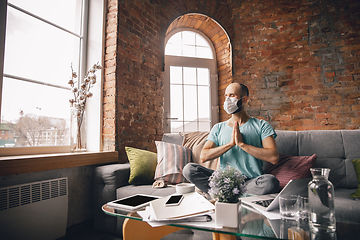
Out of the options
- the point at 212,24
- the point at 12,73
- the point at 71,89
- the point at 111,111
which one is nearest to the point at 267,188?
the point at 111,111

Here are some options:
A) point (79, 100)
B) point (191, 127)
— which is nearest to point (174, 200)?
point (79, 100)

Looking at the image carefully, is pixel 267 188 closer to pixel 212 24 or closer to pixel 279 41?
pixel 279 41

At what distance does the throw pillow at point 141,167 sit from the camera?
209 cm

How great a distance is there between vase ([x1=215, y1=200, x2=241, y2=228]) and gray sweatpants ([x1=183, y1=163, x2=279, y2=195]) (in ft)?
2.29

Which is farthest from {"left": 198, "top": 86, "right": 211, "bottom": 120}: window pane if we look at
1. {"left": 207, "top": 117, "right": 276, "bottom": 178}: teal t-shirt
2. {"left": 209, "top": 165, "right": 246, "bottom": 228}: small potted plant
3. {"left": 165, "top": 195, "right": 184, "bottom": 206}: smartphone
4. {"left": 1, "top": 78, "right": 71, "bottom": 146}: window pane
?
{"left": 209, "top": 165, "right": 246, "bottom": 228}: small potted plant

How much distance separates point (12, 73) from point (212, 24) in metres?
2.82

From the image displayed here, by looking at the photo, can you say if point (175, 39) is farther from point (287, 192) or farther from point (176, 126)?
point (287, 192)

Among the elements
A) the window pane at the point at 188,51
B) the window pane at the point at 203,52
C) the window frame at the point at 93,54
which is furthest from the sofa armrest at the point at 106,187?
the window pane at the point at 203,52

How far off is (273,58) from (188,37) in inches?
53.8

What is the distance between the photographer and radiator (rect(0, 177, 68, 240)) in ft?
5.28

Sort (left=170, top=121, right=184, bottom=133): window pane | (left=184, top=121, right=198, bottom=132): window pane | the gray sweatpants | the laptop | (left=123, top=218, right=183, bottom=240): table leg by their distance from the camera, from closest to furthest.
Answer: the laptop, (left=123, top=218, right=183, bottom=240): table leg, the gray sweatpants, (left=170, top=121, right=184, bottom=133): window pane, (left=184, top=121, right=198, bottom=132): window pane

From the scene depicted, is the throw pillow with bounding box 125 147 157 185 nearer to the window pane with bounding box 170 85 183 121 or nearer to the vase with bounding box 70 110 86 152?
the vase with bounding box 70 110 86 152

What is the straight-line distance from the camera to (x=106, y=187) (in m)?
2.08

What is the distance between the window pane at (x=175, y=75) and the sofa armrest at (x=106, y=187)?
181 centimetres
